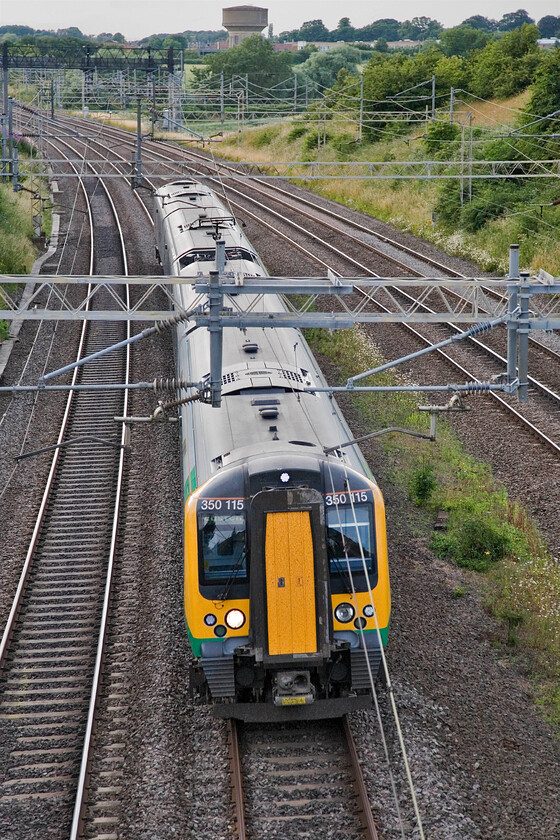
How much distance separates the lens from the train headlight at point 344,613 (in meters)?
10.8

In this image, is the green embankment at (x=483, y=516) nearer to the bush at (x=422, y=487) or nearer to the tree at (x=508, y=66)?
the bush at (x=422, y=487)

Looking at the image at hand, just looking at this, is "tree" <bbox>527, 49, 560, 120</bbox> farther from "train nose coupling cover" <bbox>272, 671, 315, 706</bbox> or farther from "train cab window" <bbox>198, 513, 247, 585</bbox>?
"train nose coupling cover" <bbox>272, 671, 315, 706</bbox>

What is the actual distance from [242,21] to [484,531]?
194 metres

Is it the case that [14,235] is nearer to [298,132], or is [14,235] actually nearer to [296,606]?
[296,606]

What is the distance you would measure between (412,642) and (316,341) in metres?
14.1

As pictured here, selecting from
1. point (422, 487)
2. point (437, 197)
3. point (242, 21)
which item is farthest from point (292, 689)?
point (242, 21)

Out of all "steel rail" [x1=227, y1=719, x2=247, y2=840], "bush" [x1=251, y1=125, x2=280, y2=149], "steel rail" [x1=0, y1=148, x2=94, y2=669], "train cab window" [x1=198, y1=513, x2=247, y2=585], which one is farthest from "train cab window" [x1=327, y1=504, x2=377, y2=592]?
"bush" [x1=251, y1=125, x2=280, y2=149]

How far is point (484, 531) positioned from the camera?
1540cm

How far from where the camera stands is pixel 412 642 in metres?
12.8

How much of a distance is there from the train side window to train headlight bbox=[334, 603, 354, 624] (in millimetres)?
347

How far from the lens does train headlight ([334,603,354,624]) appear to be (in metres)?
10.8

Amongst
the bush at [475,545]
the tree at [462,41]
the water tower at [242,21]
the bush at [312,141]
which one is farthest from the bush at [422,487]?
the water tower at [242,21]

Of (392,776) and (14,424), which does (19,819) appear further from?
(14,424)

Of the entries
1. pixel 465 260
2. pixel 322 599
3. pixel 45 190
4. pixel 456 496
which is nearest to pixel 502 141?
pixel 465 260
